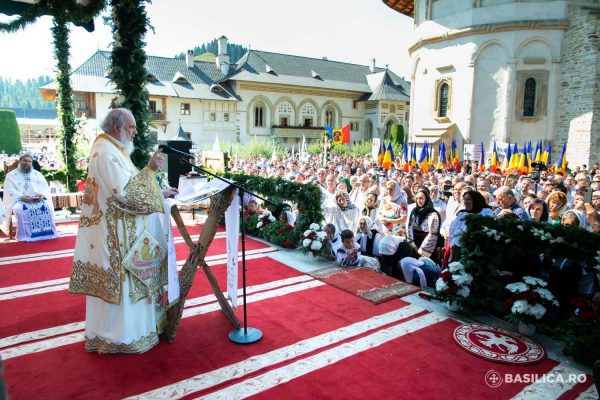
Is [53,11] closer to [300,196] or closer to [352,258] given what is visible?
[300,196]

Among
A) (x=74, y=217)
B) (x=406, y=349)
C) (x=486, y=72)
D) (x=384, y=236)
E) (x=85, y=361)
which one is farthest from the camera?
(x=486, y=72)

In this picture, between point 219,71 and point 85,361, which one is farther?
point 219,71

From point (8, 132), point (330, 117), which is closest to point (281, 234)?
point (8, 132)

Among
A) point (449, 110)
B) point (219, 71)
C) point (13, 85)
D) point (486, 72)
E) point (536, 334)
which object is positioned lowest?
point (536, 334)

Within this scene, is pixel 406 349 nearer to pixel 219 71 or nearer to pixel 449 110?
pixel 449 110

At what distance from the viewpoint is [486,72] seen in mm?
22625

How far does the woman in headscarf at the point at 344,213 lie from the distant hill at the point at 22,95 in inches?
5635

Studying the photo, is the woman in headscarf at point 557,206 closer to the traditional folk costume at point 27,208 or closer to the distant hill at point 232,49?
the traditional folk costume at point 27,208

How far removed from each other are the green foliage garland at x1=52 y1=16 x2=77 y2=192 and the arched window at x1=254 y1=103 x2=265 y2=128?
32.3 metres

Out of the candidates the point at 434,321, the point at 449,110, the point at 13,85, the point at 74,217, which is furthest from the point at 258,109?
the point at 13,85

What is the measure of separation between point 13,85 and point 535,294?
19140 centimetres

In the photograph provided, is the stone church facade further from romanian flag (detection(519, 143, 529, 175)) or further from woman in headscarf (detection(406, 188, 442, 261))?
woman in headscarf (detection(406, 188, 442, 261))

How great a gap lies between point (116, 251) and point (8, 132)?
40.8m

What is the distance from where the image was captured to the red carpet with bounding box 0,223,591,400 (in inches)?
131
